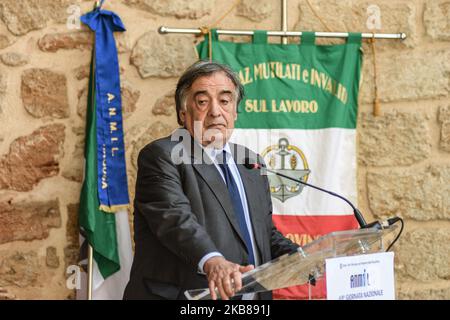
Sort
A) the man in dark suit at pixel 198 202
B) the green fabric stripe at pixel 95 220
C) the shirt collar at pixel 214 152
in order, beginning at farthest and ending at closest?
the green fabric stripe at pixel 95 220 → the shirt collar at pixel 214 152 → the man in dark suit at pixel 198 202

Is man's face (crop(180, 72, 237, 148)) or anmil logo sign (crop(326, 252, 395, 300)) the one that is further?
man's face (crop(180, 72, 237, 148))

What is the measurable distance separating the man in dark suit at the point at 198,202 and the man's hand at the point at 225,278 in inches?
3.5

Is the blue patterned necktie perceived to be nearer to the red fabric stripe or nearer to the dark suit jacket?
the dark suit jacket

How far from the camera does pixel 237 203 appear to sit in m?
2.39

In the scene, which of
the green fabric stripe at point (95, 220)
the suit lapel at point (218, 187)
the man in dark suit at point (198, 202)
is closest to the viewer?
the man in dark suit at point (198, 202)

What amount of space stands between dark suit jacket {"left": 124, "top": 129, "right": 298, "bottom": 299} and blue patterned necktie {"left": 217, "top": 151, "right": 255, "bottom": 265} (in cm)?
4

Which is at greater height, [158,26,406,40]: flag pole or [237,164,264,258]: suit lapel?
[158,26,406,40]: flag pole

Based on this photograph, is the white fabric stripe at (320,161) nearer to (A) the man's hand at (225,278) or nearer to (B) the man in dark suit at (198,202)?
(B) the man in dark suit at (198,202)

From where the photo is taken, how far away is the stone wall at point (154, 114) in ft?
11.1

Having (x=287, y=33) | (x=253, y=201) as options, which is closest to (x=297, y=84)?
(x=287, y=33)

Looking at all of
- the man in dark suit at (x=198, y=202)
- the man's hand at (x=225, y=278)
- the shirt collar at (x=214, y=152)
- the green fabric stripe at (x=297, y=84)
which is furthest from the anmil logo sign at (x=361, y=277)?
the green fabric stripe at (x=297, y=84)

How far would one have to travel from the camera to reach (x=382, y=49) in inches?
143

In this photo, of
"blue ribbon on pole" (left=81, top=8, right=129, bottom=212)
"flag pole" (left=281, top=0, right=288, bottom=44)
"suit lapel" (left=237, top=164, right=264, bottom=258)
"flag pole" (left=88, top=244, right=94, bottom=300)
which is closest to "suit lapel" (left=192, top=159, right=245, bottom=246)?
"suit lapel" (left=237, top=164, right=264, bottom=258)

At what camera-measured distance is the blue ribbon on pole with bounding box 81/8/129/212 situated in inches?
131
